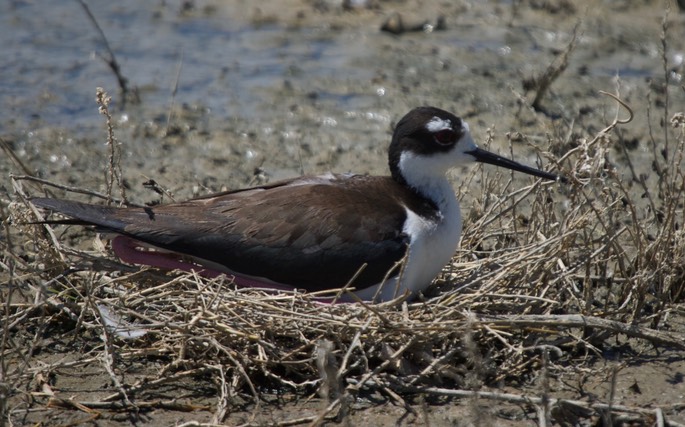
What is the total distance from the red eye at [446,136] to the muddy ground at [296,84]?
40 centimetres

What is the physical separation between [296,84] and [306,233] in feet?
12.1

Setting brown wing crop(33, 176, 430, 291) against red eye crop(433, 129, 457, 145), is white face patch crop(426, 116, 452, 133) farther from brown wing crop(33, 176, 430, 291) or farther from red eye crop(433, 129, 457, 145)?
brown wing crop(33, 176, 430, 291)

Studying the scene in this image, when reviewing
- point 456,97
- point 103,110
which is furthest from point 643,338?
point 456,97

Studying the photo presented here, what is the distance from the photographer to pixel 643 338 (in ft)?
17.4

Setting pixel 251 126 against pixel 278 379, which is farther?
pixel 251 126

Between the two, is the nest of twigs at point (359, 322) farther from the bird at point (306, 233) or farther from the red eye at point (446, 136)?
the red eye at point (446, 136)

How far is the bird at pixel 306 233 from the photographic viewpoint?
5395mm

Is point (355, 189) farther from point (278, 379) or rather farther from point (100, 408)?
point (100, 408)

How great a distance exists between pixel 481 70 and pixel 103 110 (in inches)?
164

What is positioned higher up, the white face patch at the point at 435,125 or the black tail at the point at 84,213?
the white face patch at the point at 435,125

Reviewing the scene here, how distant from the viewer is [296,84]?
29.3 ft

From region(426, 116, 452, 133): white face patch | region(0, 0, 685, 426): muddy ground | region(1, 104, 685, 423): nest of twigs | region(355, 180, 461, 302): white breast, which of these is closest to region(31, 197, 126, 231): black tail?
region(1, 104, 685, 423): nest of twigs

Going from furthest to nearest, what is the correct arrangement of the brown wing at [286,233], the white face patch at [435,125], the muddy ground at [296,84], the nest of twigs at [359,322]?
the muddy ground at [296,84] < the white face patch at [435,125] < the brown wing at [286,233] < the nest of twigs at [359,322]

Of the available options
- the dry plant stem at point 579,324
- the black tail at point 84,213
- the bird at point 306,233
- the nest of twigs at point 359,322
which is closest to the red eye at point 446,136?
the bird at point 306,233
